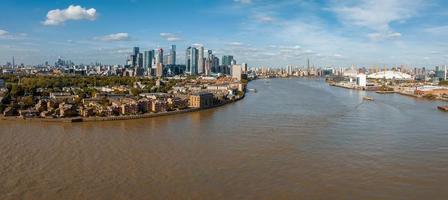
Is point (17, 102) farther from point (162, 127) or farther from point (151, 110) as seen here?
point (162, 127)

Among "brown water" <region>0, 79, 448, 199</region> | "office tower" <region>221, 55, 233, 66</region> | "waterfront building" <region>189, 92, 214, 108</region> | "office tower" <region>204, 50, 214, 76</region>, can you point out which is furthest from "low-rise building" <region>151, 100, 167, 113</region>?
"office tower" <region>221, 55, 233, 66</region>

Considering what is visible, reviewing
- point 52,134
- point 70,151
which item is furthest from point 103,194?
point 52,134

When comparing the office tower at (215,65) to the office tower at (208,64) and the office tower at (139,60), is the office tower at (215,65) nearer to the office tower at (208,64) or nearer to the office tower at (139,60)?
the office tower at (208,64)

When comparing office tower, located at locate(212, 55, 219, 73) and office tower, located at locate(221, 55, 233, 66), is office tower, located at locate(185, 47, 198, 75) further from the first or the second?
office tower, located at locate(221, 55, 233, 66)

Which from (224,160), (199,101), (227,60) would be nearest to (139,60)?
(227,60)

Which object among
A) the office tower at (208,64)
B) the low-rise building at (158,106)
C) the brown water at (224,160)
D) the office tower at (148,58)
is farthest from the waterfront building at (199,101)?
the office tower at (148,58)

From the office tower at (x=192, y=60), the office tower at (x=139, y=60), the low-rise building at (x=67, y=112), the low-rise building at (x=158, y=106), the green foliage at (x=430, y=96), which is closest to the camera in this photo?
the low-rise building at (x=67, y=112)
